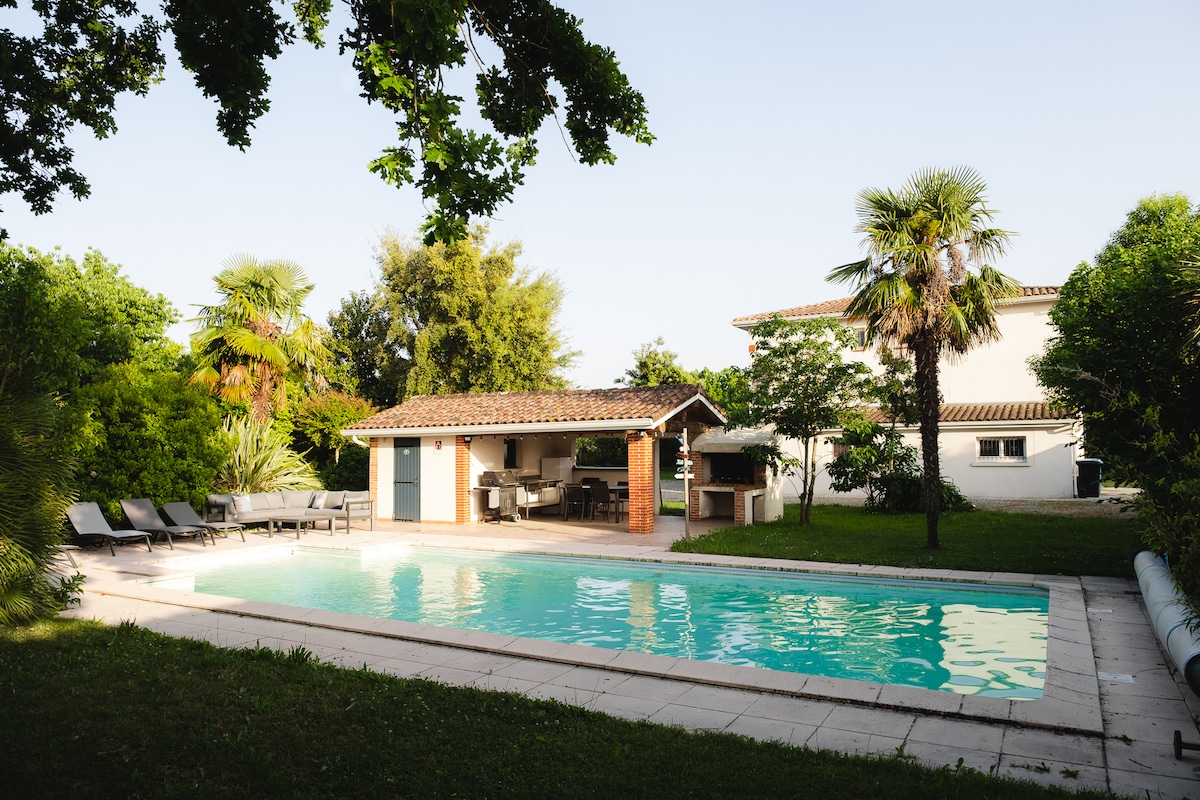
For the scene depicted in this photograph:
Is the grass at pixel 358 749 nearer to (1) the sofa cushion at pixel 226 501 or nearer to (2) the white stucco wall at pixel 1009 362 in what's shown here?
(1) the sofa cushion at pixel 226 501

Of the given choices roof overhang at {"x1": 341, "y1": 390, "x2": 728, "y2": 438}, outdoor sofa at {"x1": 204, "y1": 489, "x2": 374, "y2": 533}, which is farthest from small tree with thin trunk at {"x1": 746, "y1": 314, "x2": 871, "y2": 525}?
outdoor sofa at {"x1": 204, "y1": 489, "x2": 374, "y2": 533}

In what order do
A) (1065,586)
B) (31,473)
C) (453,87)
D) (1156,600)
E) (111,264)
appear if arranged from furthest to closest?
1. (111,264)
2. (1065,586)
3. (31,473)
4. (1156,600)
5. (453,87)

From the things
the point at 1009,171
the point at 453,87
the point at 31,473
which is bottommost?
the point at 31,473

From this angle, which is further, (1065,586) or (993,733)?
(1065,586)

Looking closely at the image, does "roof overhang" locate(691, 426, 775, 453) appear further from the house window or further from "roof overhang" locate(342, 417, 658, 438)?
the house window

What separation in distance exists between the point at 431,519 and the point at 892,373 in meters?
12.1

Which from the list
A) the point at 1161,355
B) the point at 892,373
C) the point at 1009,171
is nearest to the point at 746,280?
the point at 892,373

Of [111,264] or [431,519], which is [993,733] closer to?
[431,519]

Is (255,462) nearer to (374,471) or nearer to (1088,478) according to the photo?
(374,471)

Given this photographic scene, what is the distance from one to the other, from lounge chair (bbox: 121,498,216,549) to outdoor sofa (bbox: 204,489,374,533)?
156cm

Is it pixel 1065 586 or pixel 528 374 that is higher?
pixel 528 374

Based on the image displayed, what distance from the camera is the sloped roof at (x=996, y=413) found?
24031mm

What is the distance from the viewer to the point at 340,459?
24625 mm

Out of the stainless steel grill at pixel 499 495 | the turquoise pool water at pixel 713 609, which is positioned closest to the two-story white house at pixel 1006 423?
the stainless steel grill at pixel 499 495
